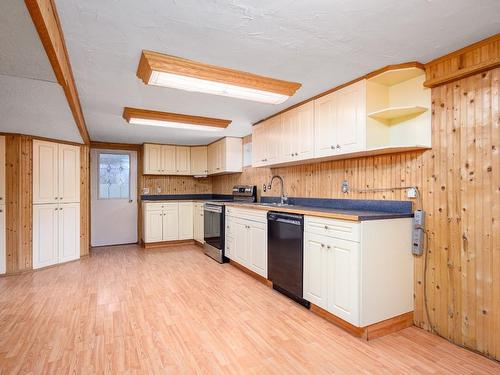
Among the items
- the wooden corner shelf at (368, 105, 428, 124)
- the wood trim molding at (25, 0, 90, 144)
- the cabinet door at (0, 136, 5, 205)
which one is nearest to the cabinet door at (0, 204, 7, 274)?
the cabinet door at (0, 136, 5, 205)

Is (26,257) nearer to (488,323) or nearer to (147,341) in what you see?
(147,341)

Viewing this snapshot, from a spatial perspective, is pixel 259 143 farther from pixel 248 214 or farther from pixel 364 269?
pixel 364 269

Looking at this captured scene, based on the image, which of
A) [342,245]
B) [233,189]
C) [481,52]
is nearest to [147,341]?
[342,245]

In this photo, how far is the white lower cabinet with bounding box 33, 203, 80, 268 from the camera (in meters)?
4.28

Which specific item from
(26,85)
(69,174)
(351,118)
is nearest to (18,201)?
(69,174)

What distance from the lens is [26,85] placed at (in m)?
2.39

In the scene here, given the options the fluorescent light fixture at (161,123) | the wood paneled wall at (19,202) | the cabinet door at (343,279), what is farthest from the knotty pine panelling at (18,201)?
the cabinet door at (343,279)

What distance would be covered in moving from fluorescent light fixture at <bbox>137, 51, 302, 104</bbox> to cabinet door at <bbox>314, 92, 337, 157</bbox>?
0.38 meters

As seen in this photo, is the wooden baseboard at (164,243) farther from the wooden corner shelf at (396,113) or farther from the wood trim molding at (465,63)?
the wood trim molding at (465,63)

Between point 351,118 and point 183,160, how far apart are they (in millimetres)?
4427

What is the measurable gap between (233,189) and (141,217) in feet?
7.32

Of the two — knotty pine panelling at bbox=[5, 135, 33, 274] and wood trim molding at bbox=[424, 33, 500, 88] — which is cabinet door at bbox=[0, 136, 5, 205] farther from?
wood trim molding at bbox=[424, 33, 500, 88]

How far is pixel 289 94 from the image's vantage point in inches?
114

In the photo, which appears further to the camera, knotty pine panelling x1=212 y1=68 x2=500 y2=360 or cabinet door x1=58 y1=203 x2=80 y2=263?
cabinet door x1=58 y1=203 x2=80 y2=263
